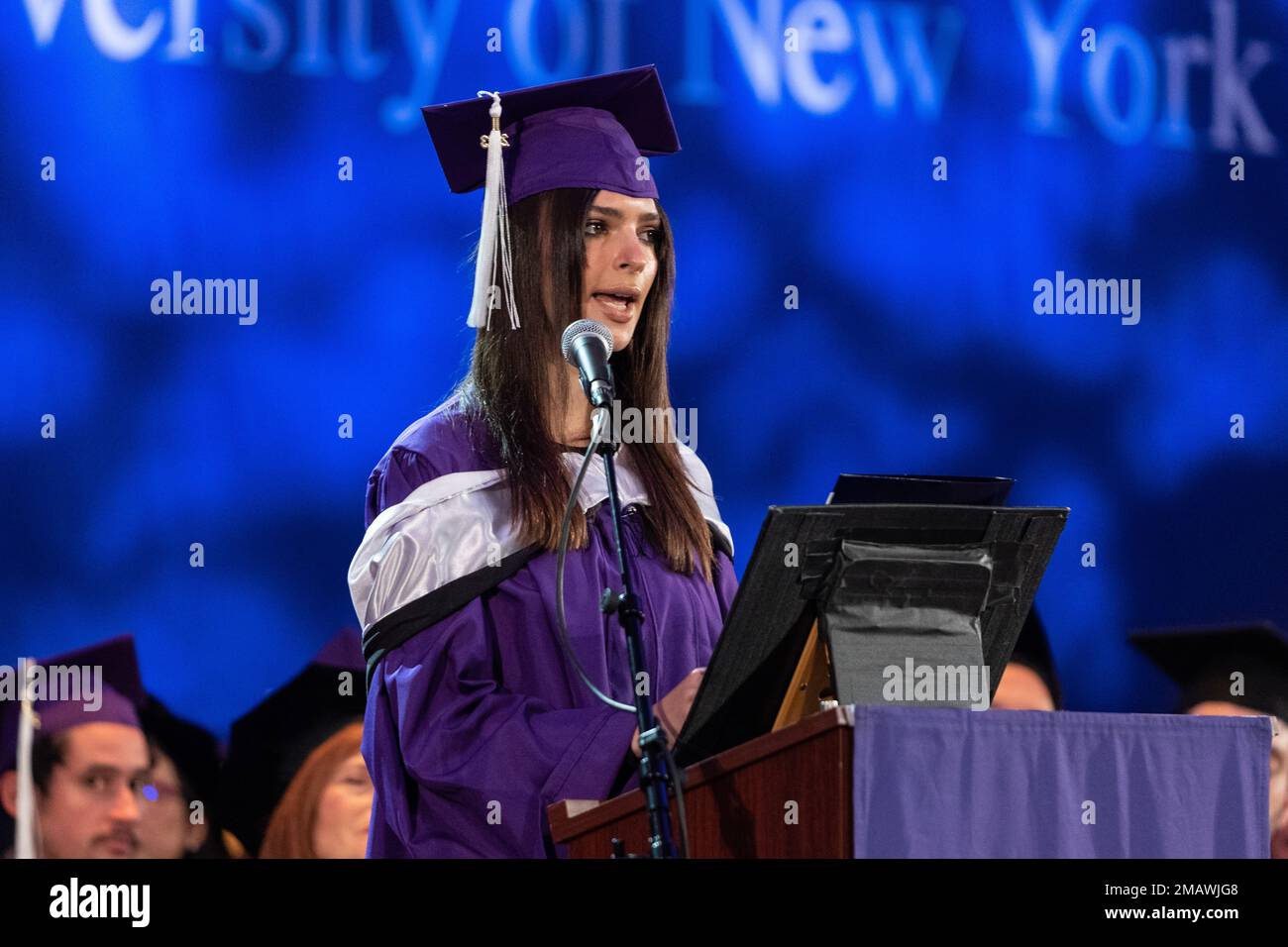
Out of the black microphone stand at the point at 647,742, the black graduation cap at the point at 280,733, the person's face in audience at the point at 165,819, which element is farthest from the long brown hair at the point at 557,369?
the person's face in audience at the point at 165,819

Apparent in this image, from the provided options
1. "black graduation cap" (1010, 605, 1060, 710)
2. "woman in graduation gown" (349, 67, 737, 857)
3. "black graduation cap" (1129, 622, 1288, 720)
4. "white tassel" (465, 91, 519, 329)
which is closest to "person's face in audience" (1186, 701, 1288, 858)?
"black graduation cap" (1129, 622, 1288, 720)

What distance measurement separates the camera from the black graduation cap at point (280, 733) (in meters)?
4.33

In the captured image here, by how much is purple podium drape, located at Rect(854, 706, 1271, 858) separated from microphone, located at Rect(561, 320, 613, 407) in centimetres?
65

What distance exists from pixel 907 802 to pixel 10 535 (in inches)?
117

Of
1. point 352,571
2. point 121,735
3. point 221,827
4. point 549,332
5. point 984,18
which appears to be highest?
point 984,18

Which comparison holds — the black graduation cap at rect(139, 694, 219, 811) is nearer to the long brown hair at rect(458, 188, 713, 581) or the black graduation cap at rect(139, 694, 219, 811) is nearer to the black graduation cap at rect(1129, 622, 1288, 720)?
the long brown hair at rect(458, 188, 713, 581)

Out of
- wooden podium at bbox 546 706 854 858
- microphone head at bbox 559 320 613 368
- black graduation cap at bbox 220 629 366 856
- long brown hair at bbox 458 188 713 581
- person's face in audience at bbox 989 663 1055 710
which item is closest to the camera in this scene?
wooden podium at bbox 546 706 854 858

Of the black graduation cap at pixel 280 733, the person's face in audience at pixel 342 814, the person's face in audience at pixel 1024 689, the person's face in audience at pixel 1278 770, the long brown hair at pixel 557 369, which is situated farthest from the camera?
the person's face in audience at pixel 1278 770

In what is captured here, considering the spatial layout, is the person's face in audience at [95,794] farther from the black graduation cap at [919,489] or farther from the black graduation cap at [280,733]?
the black graduation cap at [919,489]

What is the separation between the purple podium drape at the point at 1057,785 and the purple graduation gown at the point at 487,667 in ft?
2.49

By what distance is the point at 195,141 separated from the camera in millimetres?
4375

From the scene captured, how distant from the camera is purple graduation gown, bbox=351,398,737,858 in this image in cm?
272
